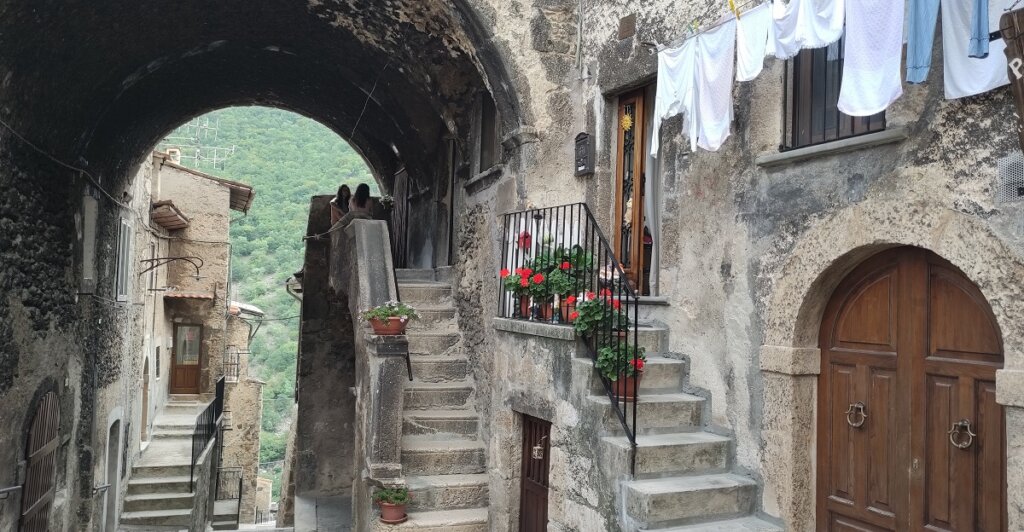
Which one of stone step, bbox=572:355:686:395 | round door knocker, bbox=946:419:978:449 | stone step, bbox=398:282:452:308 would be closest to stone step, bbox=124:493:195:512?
stone step, bbox=398:282:452:308

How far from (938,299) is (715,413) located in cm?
196

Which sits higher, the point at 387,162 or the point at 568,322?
the point at 387,162

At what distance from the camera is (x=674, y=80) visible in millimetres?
5836

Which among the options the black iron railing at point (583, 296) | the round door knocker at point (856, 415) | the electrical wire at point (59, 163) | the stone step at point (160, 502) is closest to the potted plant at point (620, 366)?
the black iron railing at point (583, 296)

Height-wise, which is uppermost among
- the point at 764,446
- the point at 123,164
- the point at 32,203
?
the point at 123,164

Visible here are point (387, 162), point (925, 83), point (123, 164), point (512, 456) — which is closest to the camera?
point (925, 83)

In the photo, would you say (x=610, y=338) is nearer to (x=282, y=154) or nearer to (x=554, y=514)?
(x=554, y=514)

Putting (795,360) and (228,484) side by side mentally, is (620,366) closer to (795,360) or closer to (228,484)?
(795,360)

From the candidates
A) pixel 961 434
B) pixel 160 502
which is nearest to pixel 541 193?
pixel 961 434

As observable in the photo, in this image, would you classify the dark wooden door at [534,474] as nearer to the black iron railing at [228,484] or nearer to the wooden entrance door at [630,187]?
the wooden entrance door at [630,187]

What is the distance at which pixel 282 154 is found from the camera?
4622 cm

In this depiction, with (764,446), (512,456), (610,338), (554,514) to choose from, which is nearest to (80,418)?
(512,456)

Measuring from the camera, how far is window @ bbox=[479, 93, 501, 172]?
880 cm

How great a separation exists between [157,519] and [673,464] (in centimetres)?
1220
